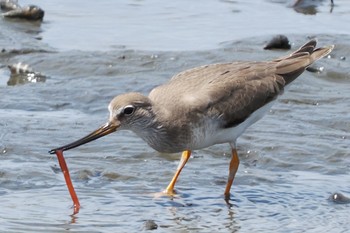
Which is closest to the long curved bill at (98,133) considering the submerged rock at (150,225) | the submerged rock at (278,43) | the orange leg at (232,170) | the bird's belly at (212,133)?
the bird's belly at (212,133)

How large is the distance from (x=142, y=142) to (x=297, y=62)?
1760mm

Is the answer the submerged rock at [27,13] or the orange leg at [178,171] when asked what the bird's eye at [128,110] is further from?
the submerged rock at [27,13]

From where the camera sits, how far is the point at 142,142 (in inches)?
437

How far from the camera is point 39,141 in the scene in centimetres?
1097

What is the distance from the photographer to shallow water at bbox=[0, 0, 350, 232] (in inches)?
363

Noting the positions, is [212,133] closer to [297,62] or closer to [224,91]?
[224,91]

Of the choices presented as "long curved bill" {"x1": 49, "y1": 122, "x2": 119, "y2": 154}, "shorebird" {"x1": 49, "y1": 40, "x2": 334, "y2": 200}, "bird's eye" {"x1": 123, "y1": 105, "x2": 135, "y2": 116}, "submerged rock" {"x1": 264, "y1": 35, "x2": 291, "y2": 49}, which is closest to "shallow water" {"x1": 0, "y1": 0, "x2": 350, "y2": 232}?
"submerged rock" {"x1": 264, "y1": 35, "x2": 291, "y2": 49}

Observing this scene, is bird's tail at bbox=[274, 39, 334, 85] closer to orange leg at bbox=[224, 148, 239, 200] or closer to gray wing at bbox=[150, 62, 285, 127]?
gray wing at bbox=[150, 62, 285, 127]

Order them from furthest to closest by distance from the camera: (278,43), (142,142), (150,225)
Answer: (278,43)
(142,142)
(150,225)

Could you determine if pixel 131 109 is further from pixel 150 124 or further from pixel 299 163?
pixel 299 163

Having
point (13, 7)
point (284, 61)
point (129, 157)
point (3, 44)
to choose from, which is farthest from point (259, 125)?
point (13, 7)

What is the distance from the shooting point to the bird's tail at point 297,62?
10836 mm

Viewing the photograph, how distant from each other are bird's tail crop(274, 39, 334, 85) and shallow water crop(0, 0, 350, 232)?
0.72m

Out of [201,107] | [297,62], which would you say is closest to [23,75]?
[297,62]
